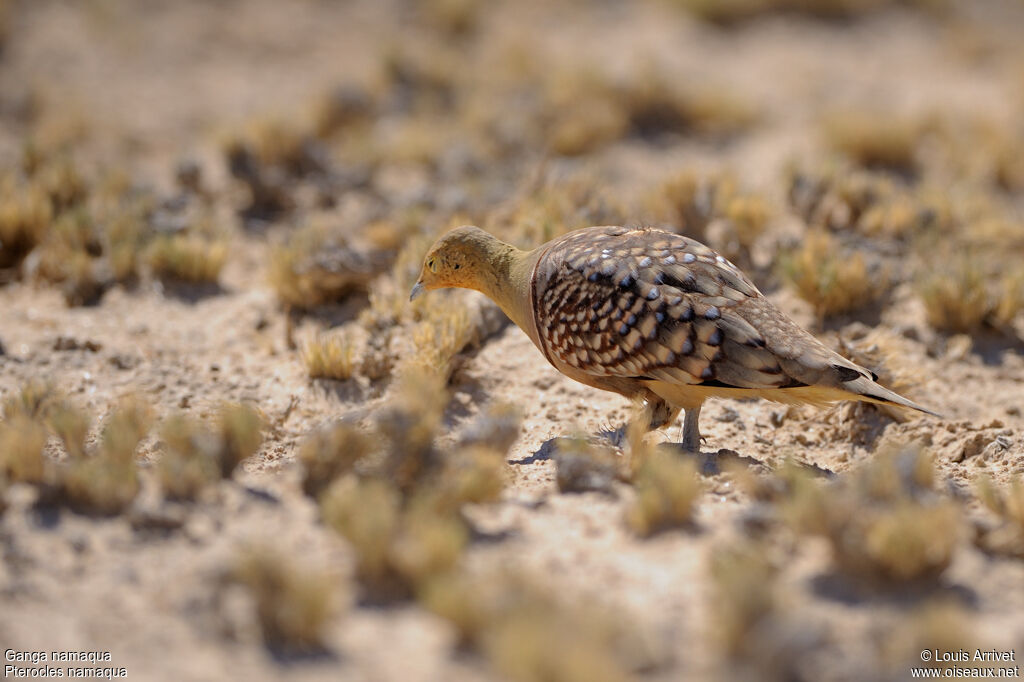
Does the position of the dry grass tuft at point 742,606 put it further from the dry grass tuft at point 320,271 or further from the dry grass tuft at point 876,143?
the dry grass tuft at point 876,143

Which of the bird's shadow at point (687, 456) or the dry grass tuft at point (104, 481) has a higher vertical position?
the dry grass tuft at point (104, 481)

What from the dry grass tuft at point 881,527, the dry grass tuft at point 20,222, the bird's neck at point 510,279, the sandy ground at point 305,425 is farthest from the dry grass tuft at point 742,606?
the dry grass tuft at point 20,222

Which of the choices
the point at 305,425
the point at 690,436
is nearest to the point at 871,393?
the point at 690,436

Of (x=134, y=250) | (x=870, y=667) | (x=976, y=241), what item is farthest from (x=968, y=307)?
(x=134, y=250)

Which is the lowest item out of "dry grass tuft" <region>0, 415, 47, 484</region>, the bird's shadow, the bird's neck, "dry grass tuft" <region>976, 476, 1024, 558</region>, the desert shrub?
the bird's shadow

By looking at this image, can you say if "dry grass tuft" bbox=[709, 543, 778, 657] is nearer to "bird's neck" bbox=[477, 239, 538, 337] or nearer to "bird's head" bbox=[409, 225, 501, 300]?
"bird's neck" bbox=[477, 239, 538, 337]

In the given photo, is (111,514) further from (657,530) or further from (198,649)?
(657,530)

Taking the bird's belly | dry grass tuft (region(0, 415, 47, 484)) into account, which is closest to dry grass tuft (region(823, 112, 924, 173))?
the bird's belly
